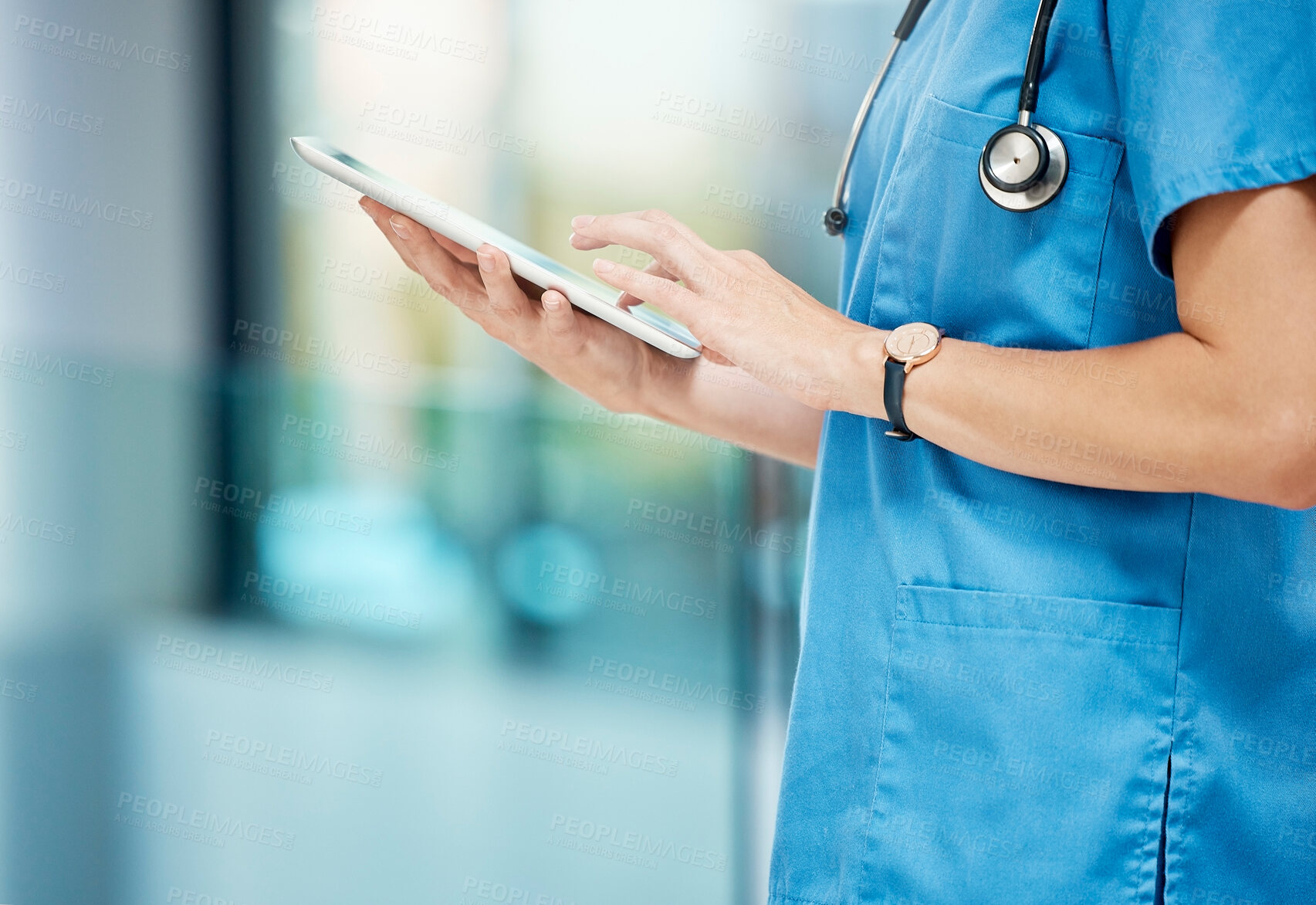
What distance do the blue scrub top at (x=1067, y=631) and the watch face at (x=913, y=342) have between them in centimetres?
4

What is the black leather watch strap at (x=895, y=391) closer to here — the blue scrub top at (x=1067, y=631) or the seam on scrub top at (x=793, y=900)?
the blue scrub top at (x=1067, y=631)

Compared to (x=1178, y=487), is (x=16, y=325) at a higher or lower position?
higher

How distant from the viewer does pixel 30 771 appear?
4.88 feet

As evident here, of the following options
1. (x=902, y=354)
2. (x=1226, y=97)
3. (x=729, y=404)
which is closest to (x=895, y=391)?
(x=902, y=354)

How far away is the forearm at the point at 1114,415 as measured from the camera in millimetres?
508

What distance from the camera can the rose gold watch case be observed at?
0.60 metres

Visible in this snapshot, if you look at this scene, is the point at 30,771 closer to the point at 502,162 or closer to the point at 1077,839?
the point at 502,162

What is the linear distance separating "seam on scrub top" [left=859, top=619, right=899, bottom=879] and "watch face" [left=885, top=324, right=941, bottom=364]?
19cm

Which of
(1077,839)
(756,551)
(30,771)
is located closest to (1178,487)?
(1077,839)

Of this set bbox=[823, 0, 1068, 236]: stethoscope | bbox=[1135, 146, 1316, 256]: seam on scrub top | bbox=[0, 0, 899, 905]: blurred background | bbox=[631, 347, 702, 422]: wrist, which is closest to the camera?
bbox=[1135, 146, 1316, 256]: seam on scrub top

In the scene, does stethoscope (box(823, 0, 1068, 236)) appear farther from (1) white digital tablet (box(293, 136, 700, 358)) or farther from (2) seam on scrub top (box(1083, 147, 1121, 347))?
(1) white digital tablet (box(293, 136, 700, 358))

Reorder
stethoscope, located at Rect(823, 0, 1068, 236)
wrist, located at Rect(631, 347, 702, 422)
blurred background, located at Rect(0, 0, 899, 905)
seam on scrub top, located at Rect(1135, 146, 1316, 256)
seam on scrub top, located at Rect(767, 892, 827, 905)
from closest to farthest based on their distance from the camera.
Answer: seam on scrub top, located at Rect(1135, 146, 1316, 256) → stethoscope, located at Rect(823, 0, 1068, 236) → seam on scrub top, located at Rect(767, 892, 827, 905) → wrist, located at Rect(631, 347, 702, 422) → blurred background, located at Rect(0, 0, 899, 905)

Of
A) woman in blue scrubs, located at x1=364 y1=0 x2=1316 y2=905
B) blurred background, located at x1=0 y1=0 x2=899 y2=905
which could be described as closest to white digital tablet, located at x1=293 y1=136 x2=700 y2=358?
woman in blue scrubs, located at x1=364 y1=0 x2=1316 y2=905

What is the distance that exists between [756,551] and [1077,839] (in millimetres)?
1154
